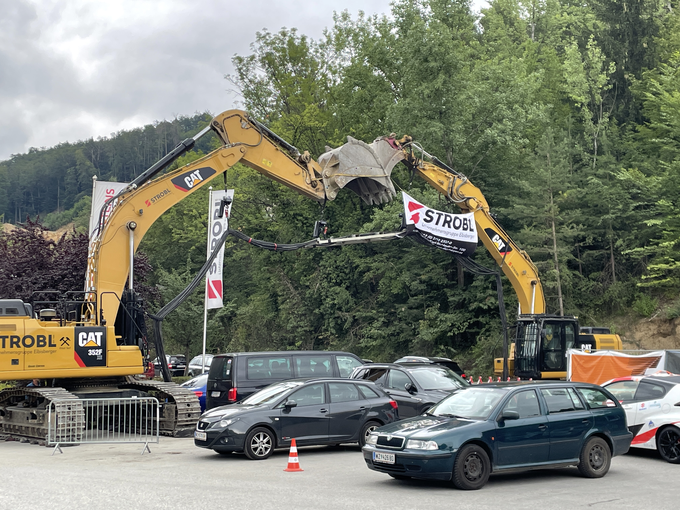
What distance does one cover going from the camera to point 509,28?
53.8m

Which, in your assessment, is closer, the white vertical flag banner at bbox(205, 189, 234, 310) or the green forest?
the white vertical flag banner at bbox(205, 189, 234, 310)

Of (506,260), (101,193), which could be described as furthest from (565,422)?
(101,193)

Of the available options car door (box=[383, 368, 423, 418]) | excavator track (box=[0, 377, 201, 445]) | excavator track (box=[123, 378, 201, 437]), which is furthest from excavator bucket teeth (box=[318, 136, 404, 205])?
excavator track (box=[0, 377, 201, 445])

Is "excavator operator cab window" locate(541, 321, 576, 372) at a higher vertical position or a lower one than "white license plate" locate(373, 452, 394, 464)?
higher


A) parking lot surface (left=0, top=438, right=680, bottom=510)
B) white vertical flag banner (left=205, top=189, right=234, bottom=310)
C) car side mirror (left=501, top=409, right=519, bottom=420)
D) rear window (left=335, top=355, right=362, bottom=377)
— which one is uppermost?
white vertical flag banner (left=205, top=189, right=234, bottom=310)

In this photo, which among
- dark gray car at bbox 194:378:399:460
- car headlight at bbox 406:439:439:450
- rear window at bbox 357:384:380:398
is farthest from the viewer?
rear window at bbox 357:384:380:398

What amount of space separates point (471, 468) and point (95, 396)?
10442 mm

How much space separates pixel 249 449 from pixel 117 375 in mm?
5048

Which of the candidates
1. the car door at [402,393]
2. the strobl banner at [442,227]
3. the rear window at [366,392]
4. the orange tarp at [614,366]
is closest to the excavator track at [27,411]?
the rear window at [366,392]

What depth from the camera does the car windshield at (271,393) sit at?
13828 millimetres

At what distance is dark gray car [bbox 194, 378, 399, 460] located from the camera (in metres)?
13.2

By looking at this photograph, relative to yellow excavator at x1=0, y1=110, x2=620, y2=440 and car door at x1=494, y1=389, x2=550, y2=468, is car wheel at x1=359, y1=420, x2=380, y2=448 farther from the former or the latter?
yellow excavator at x1=0, y1=110, x2=620, y2=440

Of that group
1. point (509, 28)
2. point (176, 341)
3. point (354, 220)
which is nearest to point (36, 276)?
point (176, 341)

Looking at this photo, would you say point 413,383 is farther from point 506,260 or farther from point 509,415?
point 506,260
